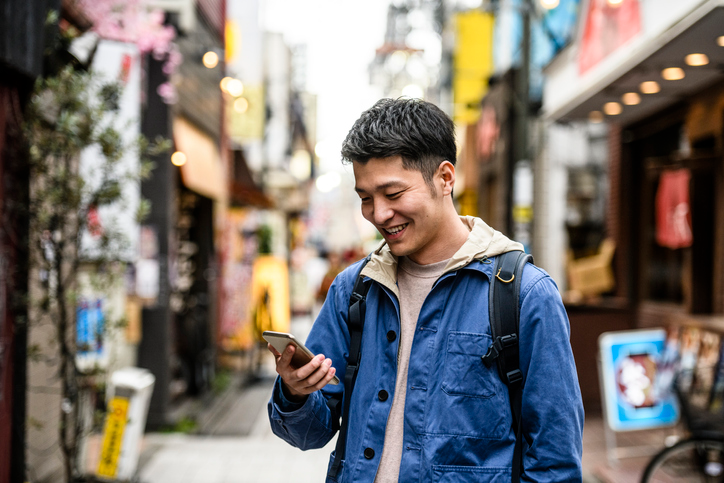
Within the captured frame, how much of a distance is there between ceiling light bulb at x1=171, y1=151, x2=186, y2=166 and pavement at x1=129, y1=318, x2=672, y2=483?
3.43m

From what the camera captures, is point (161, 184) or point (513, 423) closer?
point (513, 423)

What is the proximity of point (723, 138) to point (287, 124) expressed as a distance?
19.3 m

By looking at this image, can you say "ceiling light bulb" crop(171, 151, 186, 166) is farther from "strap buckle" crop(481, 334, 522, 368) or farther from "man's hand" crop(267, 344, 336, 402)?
"strap buckle" crop(481, 334, 522, 368)

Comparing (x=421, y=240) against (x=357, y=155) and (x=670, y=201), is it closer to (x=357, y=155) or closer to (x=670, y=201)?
(x=357, y=155)

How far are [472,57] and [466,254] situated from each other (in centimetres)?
1546

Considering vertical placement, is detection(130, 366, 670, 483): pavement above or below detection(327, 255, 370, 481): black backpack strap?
below

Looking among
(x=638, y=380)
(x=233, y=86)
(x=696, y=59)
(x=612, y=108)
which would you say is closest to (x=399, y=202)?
(x=696, y=59)

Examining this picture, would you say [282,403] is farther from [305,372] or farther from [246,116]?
[246,116]

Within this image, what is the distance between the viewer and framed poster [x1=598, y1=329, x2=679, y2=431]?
21.3ft

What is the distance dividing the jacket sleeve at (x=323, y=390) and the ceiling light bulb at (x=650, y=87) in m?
6.12

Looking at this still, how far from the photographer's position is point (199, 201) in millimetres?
11633

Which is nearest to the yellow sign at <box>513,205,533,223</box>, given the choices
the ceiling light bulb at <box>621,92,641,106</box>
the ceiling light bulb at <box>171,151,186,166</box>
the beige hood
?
the ceiling light bulb at <box>621,92,641,106</box>

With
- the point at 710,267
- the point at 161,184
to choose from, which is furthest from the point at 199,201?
the point at 710,267

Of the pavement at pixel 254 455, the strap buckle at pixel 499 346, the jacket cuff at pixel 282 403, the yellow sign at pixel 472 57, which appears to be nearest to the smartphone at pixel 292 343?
the jacket cuff at pixel 282 403
